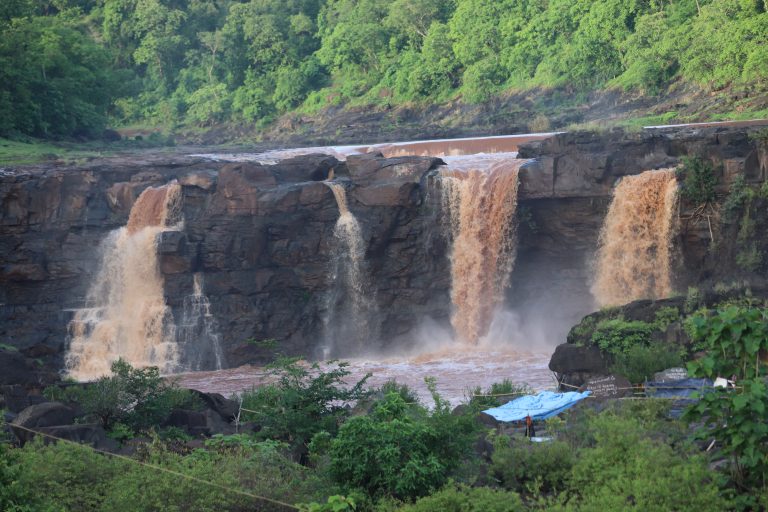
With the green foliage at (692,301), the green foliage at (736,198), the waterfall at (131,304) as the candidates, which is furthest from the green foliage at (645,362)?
the waterfall at (131,304)

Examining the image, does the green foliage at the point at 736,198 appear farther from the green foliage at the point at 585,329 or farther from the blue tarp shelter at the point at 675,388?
the blue tarp shelter at the point at 675,388

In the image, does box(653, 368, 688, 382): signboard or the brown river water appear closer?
box(653, 368, 688, 382): signboard

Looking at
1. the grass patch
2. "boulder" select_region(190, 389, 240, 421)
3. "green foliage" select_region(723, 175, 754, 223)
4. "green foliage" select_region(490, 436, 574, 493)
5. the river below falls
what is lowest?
the river below falls

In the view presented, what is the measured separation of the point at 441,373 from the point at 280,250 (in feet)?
23.0

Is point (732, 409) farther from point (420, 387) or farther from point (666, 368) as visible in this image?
point (420, 387)

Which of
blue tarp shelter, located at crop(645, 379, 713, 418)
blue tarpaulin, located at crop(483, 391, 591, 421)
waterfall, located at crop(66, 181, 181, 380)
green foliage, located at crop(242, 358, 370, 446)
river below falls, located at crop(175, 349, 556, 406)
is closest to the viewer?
blue tarp shelter, located at crop(645, 379, 713, 418)

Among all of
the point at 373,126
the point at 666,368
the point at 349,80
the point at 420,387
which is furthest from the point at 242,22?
the point at 666,368

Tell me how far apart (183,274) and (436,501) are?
20.6m

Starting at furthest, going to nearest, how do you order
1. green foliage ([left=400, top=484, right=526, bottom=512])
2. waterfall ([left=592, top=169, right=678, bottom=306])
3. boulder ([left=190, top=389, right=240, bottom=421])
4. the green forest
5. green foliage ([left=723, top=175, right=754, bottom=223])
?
the green forest < waterfall ([left=592, top=169, right=678, bottom=306]) < green foliage ([left=723, top=175, right=754, bottom=223]) < boulder ([left=190, top=389, right=240, bottom=421]) < green foliage ([left=400, top=484, right=526, bottom=512])

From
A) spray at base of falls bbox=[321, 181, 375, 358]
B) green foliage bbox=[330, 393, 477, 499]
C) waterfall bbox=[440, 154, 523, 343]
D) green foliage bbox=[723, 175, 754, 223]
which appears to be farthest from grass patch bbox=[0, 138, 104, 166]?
green foliage bbox=[330, 393, 477, 499]

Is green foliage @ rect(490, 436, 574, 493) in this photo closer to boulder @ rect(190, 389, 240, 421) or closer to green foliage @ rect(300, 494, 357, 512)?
green foliage @ rect(300, 494, 357, 512)

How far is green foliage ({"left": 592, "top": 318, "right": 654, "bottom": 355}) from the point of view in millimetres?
21922

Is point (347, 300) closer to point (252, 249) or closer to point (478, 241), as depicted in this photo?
point (252, 249)

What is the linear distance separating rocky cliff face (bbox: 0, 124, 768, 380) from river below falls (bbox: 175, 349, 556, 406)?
1528 mm
